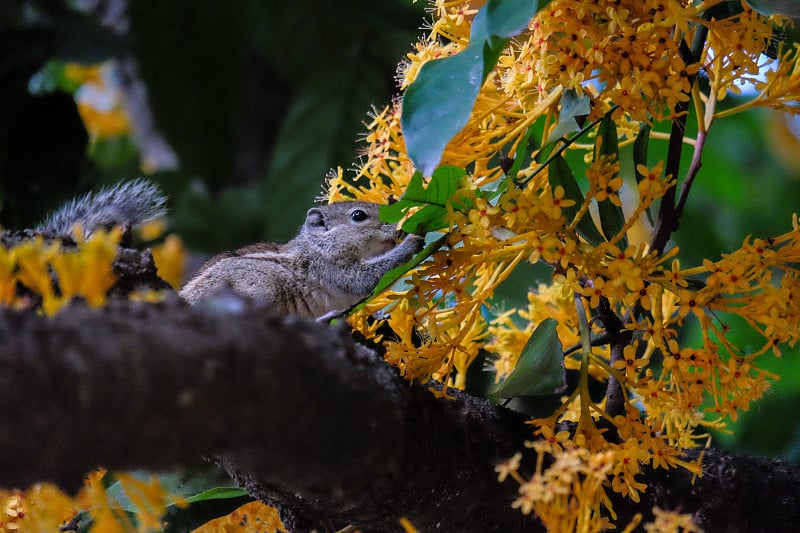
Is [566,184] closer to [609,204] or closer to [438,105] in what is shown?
[609,204]

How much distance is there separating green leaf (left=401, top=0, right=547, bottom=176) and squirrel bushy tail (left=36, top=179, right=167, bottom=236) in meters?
0.70

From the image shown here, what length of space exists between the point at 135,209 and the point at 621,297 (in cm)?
95

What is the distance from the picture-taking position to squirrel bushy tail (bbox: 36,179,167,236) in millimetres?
1592

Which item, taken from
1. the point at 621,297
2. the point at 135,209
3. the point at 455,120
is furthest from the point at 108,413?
the point at 135,209

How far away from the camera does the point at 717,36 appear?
1287 millimetres

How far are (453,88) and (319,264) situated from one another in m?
1.03

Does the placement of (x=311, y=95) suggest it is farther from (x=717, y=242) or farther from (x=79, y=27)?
(x=717, y=242)

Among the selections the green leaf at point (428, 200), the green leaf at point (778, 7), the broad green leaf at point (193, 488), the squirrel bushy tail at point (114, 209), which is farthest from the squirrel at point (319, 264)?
the green leaf at point (778, 7)

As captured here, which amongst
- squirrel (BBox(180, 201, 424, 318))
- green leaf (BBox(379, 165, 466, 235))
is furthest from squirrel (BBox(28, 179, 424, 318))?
green leaf (BBox(379, 165, 466, 235))

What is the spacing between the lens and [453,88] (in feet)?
3.64

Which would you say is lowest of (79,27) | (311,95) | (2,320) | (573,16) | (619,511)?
(619,511)

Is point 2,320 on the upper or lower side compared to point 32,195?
lower

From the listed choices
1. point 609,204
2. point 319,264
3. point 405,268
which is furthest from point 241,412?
point 319,264

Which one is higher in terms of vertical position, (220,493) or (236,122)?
(236,122)
